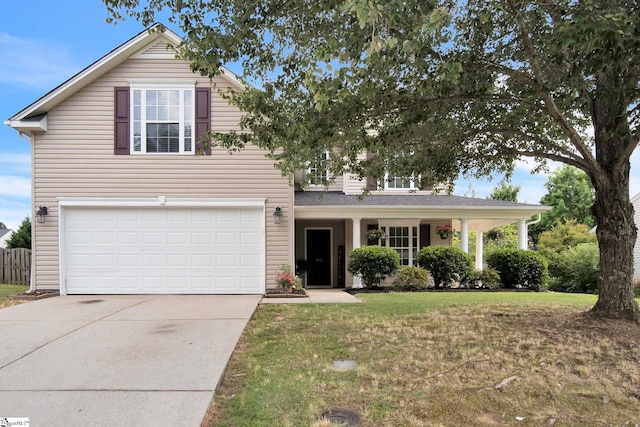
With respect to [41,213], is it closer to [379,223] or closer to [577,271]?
[379,223]

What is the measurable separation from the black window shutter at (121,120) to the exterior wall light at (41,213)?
82.0 inches

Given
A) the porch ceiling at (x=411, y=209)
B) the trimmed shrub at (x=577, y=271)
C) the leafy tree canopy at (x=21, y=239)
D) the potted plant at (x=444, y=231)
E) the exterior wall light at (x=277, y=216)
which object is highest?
the porch ceiling at (x=411, y=209)

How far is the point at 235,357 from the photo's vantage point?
472cm

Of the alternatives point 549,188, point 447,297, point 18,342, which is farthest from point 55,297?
point 549,188

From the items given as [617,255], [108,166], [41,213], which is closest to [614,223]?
[617,255]

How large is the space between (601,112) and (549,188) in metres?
33.7

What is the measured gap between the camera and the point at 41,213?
9594mm

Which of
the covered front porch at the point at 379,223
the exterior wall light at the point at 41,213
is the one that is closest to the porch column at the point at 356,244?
the covered front porch at the point at 379,223

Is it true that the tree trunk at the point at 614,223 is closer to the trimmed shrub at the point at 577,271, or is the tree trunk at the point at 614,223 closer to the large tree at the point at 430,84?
the large tree at the point at 430,84

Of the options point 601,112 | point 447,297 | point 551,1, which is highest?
point 551,1

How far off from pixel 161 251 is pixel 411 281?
6.77 meters

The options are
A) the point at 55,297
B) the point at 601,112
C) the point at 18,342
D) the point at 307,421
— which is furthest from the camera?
the point at 55,297

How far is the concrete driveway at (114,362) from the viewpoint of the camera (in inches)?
128

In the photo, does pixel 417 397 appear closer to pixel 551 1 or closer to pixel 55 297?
pixel 551 1
